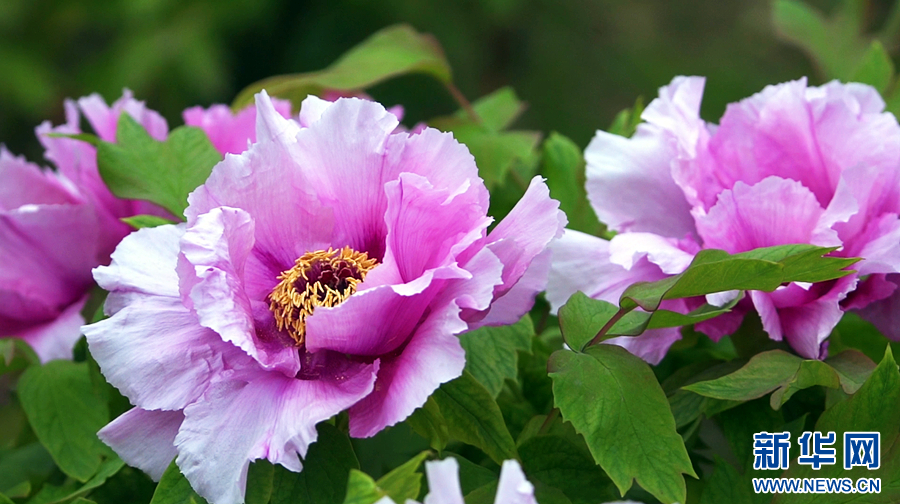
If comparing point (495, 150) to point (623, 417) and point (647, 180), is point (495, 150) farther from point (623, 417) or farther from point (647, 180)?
point (623, 417)

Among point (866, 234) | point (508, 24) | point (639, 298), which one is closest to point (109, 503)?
point (639, 298)

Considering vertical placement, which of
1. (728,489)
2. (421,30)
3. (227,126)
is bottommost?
(421,30)

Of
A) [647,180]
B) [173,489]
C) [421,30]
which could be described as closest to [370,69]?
[647,180]

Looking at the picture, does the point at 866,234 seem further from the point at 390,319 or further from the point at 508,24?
the point at 508,24

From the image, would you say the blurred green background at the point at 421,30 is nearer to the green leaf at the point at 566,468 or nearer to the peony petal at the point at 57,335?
the peony petal at the point at 57,335

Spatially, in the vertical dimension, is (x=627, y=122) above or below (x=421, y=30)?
above

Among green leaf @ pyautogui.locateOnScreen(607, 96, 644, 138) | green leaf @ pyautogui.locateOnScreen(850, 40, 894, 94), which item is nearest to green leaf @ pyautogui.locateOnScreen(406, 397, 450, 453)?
green leaf @ pyautogui.locateOnScreen(607, 96, 644, 138)

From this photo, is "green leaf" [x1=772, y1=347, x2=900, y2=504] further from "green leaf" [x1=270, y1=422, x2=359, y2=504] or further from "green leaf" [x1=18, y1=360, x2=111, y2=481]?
"green leaf" [x1=18, y1=360, x2=111, y2=481]

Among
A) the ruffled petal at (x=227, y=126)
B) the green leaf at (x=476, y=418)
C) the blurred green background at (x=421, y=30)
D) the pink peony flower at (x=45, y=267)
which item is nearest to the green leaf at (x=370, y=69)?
the ruffled petal at (x=227, y=126)
